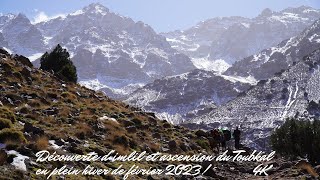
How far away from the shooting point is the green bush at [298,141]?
6262cm

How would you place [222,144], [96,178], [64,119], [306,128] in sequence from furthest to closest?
1. [306,128]
2. [222,144]
3. [64,119]
4. [96,178]

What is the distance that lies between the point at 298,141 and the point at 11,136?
5704 centimetres

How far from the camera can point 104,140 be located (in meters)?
22.8

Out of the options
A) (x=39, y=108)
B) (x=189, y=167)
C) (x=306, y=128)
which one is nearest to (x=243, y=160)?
(x=189, y=167)

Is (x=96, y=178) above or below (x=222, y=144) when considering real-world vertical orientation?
above

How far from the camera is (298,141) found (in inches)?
2625

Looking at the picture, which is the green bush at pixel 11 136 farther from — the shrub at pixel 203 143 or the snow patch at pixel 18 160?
the shrub at pixel 203 143

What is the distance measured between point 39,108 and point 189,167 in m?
10.2

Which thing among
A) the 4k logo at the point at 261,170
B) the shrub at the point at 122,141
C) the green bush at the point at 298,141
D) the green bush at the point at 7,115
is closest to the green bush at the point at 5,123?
the green bush at the point at 7,115

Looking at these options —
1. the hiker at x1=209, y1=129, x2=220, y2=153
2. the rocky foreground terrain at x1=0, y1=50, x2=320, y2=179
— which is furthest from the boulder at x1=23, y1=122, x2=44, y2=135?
the hiker at x1=209, y1=129, x2=220, y2=153

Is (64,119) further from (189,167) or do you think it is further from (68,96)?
(68,96)

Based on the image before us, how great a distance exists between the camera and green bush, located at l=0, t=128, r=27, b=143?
16.9m

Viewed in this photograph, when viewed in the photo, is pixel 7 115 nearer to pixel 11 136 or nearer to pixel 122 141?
pixel 11 136

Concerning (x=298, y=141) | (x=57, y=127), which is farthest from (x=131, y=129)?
(x=298, y=141)
